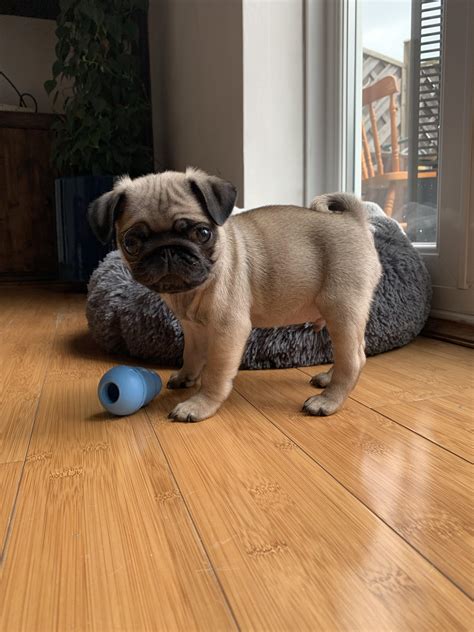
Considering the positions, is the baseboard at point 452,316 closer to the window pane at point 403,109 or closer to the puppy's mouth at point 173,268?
the window pane at point 403,109

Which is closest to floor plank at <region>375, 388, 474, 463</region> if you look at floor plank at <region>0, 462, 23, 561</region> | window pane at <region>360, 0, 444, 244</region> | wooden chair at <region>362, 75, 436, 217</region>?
floor plank at <region>0, 462, 23, 561</region>

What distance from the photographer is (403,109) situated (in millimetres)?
2207

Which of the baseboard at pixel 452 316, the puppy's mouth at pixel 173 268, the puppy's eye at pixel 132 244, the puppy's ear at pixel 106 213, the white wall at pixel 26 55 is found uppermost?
the white wall at pixel 26 55

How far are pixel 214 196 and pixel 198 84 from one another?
1.81m

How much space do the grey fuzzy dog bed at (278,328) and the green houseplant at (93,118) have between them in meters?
1.32

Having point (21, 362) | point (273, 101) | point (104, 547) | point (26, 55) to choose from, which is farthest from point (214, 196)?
point (26, 55)

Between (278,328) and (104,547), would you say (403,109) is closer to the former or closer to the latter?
(278,328)

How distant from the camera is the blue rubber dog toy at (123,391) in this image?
1.27m

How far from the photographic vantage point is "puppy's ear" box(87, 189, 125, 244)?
124 cm

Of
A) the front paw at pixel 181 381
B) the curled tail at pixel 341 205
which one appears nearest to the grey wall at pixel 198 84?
the curled tail at pixel 341 205

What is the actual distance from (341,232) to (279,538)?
0.84 meters

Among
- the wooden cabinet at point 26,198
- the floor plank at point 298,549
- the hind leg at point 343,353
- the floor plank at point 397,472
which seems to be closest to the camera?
the floor plank at point 298,549

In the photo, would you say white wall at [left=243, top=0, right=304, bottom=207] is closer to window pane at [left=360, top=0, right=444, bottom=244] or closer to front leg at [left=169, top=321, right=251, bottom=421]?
window pane at [left=360, top=0, right=444, bottom=244]

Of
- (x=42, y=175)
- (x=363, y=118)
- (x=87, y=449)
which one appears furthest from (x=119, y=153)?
(x=87, y=449)
